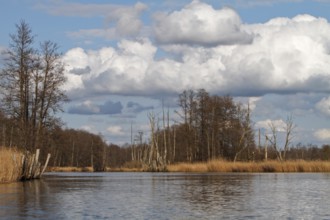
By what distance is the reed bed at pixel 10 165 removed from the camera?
3294 centimetres

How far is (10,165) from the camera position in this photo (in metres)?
34.3

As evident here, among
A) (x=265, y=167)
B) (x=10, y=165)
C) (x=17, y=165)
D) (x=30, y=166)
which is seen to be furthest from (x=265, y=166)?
(x=10, y=165)

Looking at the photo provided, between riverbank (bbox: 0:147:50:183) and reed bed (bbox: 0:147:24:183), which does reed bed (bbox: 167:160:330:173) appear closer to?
riverbank (bbox: 0:147:50:183)

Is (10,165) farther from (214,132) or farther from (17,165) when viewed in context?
(214,132)

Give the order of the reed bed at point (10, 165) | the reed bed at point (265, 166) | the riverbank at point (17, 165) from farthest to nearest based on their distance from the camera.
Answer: the reed bed at point (265, 166)
the riverbank at point (17, 165)
the reed bed at point (10, 165)

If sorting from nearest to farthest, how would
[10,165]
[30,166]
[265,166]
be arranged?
[10,165], [30,166], [265,166]

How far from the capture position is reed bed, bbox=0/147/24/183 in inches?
1297

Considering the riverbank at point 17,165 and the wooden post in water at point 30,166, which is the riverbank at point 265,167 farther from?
the wooden post in water at point 30,166

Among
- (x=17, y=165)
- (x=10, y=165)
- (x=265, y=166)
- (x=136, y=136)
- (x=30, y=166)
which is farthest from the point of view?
(x=136, y=136)

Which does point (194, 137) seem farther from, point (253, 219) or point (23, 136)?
point (253, 219)

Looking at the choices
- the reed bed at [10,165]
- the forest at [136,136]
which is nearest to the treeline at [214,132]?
the forest at [136,136]

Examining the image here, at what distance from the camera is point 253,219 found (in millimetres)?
15828

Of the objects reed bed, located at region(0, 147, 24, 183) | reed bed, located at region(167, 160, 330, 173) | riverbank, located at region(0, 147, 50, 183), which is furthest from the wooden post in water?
reed bed, located at region(167, 160, 330, 173)

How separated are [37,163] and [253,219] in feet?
96.2
